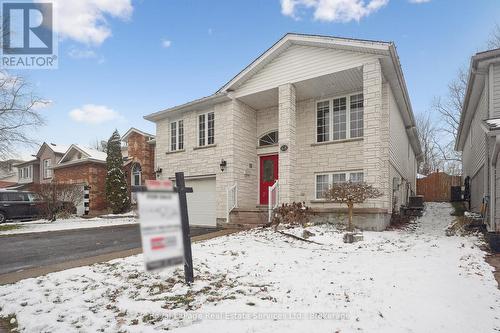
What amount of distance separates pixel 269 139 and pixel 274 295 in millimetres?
9619

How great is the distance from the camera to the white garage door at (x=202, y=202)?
12945 millimetres

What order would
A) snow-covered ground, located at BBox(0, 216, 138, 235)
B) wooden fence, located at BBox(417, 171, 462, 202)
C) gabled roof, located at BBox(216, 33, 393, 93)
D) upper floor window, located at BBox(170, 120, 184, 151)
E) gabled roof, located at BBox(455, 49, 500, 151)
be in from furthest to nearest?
wooden fence, located at BBox(417, 171, 462, 202) < upper floor window, located at BBox(170, 120, 184, 151) < snow-covered ground, located at BBox(0, 216, 138, 235) < gabled roof, located at BBox(216, 33, 393, 93) < gabled roof, located at BBox(455, 49, 500, 151)

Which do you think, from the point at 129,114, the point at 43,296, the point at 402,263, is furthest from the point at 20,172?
the point at 402,263

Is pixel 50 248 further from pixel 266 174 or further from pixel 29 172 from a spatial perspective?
pixel 29 172

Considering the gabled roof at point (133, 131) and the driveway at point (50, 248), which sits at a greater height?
the gabled roof at point (133, 131)

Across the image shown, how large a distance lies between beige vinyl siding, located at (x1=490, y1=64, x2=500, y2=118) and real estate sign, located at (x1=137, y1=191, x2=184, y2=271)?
986cm

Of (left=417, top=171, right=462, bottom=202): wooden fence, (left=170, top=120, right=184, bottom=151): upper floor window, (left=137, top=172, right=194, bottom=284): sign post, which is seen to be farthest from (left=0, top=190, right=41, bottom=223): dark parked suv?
(left=417, top=171, right=462, bottom=202): wooden fence

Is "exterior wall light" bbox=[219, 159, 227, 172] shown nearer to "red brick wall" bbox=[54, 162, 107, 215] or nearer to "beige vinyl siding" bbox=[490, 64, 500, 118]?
"beige vinyl siding" bbox=[490, 64, 500, 118]

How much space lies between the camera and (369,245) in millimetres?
7297

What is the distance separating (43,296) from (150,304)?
1.62 meters

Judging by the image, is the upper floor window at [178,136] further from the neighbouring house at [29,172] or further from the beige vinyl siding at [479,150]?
the neighbouring house at [29,172]

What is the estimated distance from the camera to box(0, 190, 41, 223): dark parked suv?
540 inches

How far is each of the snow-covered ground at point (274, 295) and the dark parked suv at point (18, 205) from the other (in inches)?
462

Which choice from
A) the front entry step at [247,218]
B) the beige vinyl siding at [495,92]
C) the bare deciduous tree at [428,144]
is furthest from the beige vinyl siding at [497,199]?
the bare deciduous tree at [428,144]
